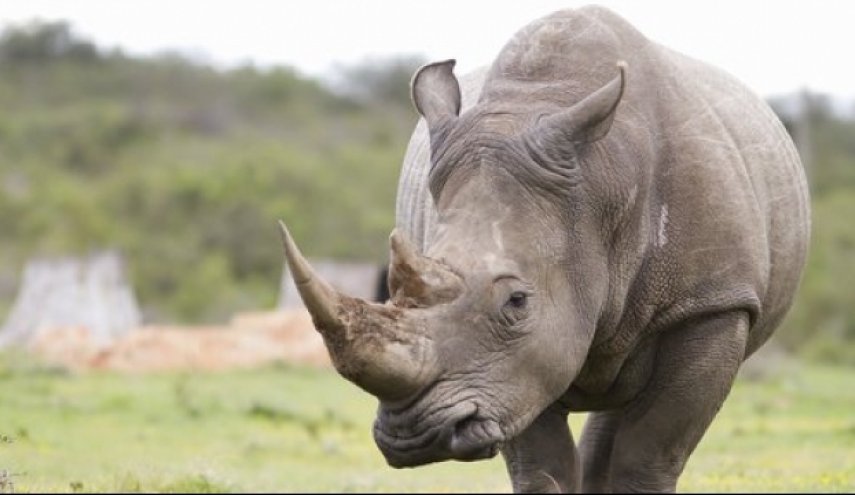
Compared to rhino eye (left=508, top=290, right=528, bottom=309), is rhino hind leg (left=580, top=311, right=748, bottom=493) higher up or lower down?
lower down

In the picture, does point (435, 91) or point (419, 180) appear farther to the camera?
point (419, 180)

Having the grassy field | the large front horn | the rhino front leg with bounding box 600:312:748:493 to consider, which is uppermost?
the large front horn


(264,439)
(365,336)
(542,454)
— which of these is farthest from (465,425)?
(264,439)

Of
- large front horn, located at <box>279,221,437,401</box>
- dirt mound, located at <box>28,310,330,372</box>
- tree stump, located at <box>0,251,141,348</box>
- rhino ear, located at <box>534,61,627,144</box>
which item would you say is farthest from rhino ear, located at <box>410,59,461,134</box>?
tree stump, located at <box>0,251,141,348</box>

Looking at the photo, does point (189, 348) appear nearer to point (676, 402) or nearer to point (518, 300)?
point (676, 402)

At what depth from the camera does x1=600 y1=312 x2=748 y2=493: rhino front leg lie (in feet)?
23.2

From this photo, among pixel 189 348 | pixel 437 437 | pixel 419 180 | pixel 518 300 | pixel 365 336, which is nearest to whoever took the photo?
pixel 365 336

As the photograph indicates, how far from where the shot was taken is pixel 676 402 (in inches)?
281

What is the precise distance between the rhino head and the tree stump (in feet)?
71.8

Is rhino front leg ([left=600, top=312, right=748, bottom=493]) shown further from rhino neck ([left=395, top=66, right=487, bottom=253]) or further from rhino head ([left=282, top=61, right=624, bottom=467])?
rhino neck ([left=395, top=66, right=487, bottom=253])

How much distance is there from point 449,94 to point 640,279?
3.39 feet

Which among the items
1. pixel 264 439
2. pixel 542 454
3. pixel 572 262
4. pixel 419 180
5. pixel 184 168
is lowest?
pixel 184 168

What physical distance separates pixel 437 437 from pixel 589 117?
1332mm

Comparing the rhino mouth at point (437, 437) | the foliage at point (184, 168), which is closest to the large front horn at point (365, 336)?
the rhino mouth at point (437, 437)
